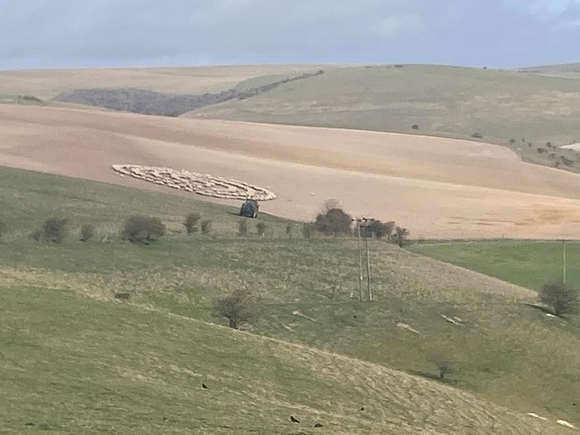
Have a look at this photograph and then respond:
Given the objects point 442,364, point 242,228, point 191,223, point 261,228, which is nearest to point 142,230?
point 191,223

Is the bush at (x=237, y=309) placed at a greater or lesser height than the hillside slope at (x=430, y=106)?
lesser

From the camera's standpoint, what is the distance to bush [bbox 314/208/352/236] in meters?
57.5

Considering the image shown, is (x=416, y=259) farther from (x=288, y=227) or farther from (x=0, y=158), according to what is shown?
(x=0, y=158)

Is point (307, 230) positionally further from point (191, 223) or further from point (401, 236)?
point (191, 223)

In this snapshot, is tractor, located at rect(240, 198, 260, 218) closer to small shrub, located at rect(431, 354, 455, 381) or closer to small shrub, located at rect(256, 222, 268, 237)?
small shrub, located at rect(256, 222, 268, 237)

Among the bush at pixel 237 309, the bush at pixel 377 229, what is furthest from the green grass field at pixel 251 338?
the bush at pixel 377 229

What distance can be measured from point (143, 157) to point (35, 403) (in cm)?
6144

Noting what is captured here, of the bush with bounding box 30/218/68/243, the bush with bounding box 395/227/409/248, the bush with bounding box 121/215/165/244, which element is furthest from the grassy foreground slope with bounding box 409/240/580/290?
the bush with bounding box 30/218/68/243

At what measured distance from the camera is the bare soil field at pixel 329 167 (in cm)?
6931

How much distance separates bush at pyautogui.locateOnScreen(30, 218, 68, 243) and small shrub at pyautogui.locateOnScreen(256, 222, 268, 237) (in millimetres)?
9735

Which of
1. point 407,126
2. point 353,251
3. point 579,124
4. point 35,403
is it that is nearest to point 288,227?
point 353,251

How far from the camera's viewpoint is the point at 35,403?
19141mm

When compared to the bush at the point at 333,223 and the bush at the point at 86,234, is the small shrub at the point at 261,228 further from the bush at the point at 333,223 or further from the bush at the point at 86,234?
the bush at the point at 86,234

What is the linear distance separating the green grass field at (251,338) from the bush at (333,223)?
7.67ft
